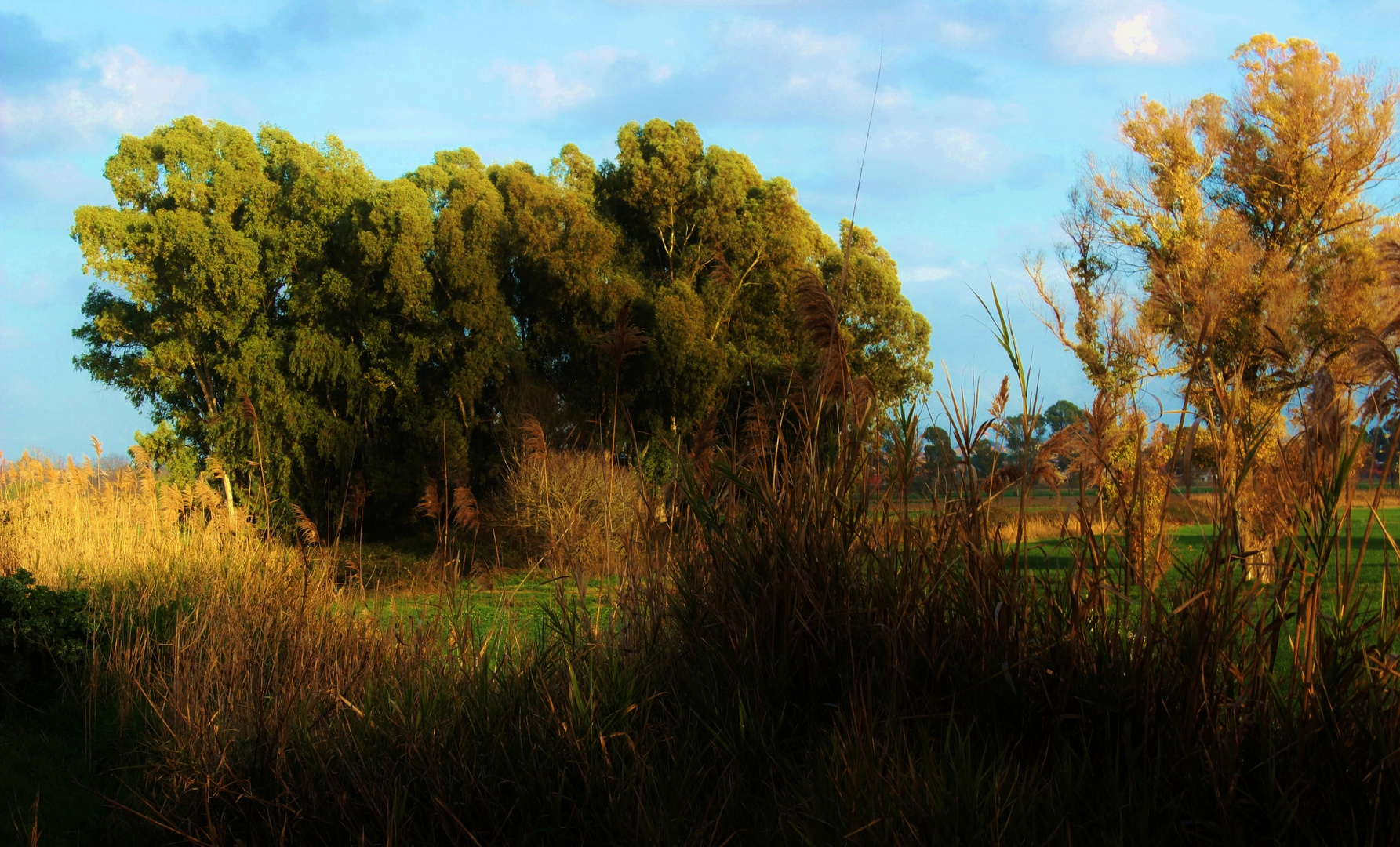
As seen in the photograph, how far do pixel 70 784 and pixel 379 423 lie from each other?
21283 mm

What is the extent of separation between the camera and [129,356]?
2500 centimetres

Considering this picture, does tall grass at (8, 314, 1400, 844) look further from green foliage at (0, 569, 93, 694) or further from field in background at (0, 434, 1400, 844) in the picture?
green foliage at (0, 569, 93, 694)

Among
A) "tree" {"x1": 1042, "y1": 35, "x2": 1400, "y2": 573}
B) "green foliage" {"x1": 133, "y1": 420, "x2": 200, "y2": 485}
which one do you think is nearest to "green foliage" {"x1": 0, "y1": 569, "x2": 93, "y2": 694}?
"tree" {"x1": 1042, "y1": 35, "x2": 1400, "y2": 573}

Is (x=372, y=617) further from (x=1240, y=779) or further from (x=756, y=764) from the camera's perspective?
(x=1240, y=779)

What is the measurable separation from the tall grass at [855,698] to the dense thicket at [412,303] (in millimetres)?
18535

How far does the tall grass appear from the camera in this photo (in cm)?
222

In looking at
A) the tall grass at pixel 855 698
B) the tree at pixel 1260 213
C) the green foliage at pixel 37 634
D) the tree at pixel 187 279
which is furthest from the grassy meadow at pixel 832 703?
the tree at pixel 187 279

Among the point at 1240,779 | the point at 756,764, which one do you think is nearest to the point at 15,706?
the point at 756,764

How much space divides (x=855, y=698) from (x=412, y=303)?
2206 centimetres

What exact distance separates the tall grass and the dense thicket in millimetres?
18535

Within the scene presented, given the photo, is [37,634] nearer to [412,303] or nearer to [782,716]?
[782,716]

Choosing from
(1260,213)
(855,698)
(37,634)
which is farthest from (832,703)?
(1260,213)

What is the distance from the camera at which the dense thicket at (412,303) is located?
23.1 meters

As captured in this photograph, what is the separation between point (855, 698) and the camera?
2.74 meters
